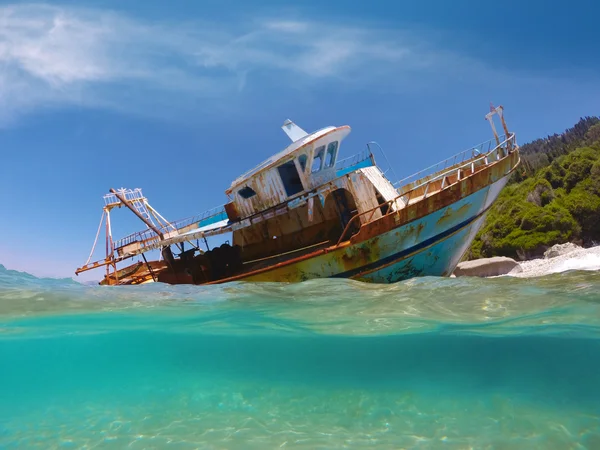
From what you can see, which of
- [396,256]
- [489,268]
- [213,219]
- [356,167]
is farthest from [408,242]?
[489,268]

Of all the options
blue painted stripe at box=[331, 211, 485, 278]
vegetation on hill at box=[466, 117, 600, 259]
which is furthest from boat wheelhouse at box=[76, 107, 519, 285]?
vegetation on hill at box=[466, 117, 600, 259]

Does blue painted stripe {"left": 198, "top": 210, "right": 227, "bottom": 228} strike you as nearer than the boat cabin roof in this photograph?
No

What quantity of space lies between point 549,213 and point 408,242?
2383 centimetres

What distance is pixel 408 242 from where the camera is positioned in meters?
11.2

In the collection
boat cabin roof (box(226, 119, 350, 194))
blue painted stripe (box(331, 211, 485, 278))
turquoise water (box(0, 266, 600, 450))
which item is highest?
boat cabin roof (box(226, 119, 350, 194))

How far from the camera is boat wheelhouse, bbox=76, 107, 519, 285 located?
11188mm

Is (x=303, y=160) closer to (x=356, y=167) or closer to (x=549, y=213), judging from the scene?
(x=356, y=167)

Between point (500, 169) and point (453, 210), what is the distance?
6.86ft

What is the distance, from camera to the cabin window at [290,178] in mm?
13164

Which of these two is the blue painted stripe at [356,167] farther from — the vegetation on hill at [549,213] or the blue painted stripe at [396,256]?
the vegetation on hill at [549,213]

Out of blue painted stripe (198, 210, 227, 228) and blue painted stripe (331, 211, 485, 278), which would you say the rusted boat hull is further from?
blue painted stripe (198, 210, 227, 228)

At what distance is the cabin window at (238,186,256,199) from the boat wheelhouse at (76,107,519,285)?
0.13 feet

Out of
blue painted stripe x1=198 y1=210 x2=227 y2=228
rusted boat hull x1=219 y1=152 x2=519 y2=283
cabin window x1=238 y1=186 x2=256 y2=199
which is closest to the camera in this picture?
rusted boat hull x1=219 y1=152 x2=519 y2=283

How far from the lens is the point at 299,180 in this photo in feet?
44.2
